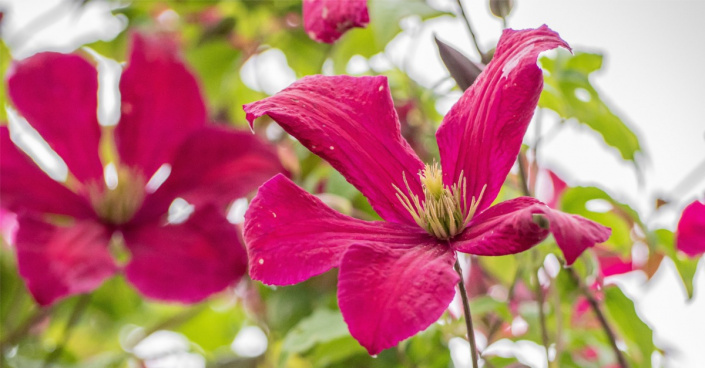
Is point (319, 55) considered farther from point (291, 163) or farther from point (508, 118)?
point (508, 118)

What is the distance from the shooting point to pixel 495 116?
0.33 meters

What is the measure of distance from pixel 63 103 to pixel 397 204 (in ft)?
1.29

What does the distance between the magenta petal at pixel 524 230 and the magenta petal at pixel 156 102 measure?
37cm

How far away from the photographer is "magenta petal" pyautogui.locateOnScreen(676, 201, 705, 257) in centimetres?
46

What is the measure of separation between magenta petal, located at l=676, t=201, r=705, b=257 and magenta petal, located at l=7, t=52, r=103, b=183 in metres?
0.49

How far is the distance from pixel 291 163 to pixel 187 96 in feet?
0.37

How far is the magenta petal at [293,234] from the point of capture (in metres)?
0.32

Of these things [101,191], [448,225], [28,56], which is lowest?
[101,191]

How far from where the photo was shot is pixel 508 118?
1.07ft

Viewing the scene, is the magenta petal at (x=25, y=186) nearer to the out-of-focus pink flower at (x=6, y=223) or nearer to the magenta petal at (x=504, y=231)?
the out-of-focus pink flower at (x=6, y=223)

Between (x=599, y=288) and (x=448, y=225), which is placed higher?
(x=448, y=225)

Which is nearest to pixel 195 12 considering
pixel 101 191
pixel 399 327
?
pixel 101 191

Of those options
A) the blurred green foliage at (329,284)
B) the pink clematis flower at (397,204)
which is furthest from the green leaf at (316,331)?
the pink clematis flower at (397,204)

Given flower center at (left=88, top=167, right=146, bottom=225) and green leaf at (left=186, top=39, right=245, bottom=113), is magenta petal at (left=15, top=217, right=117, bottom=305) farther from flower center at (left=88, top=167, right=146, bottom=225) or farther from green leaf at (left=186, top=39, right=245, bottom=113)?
green leaf at (left=186, top=39, right=245, bottom=113)
